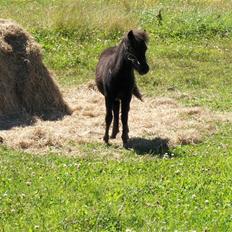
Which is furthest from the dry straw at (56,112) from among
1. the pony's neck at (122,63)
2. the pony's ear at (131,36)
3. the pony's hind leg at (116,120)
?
the pony's ear at (131,36)

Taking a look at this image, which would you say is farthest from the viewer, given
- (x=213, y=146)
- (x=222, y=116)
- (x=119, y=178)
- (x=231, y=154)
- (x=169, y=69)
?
(x=169, y=69)

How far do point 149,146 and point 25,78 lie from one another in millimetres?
3592

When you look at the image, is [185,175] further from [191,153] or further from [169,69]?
[169,69]

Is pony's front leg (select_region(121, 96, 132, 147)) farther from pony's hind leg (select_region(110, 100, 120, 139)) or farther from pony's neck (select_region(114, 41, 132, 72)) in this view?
pony's neck (select_region(114, 41, 132, 72))

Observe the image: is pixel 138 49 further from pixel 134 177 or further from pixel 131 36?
pixel 134 177

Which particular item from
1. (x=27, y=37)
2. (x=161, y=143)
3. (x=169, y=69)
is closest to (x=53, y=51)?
(x=169, y=69)

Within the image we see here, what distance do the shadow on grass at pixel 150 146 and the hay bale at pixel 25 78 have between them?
2.46 m

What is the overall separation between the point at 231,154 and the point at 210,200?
2.62 metres

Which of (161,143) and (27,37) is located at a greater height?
(27,37)

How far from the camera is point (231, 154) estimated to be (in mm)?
10195

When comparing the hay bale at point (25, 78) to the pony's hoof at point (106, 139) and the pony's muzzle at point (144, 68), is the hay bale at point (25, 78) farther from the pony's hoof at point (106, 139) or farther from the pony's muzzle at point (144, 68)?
the pony's muzzle at point (144, 68)

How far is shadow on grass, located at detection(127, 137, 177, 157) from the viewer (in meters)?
10.5

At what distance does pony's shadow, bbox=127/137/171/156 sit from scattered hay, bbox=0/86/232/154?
18 millimetres

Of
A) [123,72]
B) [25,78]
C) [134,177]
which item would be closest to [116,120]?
[123,72]
